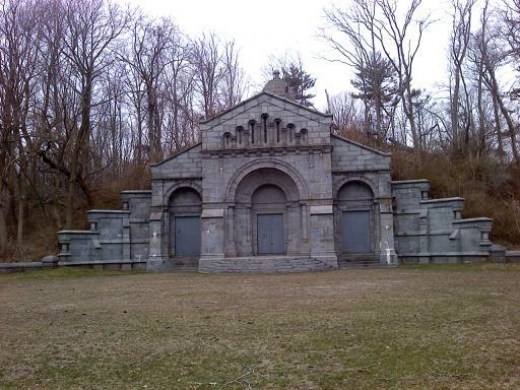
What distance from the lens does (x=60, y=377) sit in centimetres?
728

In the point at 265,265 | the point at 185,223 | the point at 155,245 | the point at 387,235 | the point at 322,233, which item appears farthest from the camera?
the point at 185,223

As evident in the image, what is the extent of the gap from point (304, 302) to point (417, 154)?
22.2 metres

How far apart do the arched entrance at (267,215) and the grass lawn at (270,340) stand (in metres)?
12.9

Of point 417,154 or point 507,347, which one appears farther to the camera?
point 417,154

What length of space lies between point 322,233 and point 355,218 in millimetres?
2575

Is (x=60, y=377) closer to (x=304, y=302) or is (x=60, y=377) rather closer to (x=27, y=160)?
(x=304, y=302)

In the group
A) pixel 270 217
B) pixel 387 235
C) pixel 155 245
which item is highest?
pixel 270 217

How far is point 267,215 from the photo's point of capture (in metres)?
27.7

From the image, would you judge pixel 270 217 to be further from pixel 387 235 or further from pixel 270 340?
pixel 270 340

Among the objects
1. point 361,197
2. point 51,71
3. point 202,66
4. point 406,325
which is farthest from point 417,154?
point 406,325

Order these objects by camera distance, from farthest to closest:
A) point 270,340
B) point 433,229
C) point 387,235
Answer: point 433,229, point 387,235, point 270,340

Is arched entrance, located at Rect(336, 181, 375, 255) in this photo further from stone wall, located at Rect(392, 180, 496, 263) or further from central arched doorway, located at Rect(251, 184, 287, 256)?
central arched doorway, located at Rect(251, 184, 287, 256)

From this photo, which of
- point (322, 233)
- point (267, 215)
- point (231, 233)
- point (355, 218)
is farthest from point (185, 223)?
point (355, 218)

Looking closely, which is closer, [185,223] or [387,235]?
[387,235]
